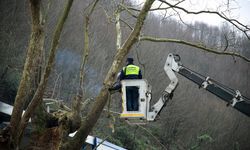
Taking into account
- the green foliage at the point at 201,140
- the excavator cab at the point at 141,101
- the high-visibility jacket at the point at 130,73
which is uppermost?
the high-visibility jacket at the point at 130,73

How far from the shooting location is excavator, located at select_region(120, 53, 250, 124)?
22.7ft

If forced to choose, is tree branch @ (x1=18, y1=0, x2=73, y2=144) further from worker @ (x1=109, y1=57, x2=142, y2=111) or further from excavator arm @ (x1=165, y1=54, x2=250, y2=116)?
excavator arm @ (x1=165, y1=54, x2=250, y2=116)

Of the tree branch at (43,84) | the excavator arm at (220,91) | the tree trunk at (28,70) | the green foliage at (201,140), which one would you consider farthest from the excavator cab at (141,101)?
the green foliage at (201,140)

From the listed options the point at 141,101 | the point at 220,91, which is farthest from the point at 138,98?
the point at 220,91

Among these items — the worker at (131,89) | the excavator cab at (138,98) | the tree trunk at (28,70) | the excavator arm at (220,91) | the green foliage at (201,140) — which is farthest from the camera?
the green foliage at (201,140)

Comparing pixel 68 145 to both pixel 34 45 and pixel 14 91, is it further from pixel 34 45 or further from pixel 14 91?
pixel 14 91

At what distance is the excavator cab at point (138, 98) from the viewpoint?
6.89m

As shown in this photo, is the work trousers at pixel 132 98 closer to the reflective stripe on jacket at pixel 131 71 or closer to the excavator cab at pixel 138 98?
the excavator cab at pixel 138 98

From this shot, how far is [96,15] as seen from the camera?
23469 millimetres

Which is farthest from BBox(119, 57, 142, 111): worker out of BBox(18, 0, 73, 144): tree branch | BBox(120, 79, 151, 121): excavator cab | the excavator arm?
the excavator arm

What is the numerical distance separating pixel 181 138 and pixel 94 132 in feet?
29.5

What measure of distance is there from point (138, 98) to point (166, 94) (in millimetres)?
929

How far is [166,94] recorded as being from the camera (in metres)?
7.66

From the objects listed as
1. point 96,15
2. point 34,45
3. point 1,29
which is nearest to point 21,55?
point 1,29
